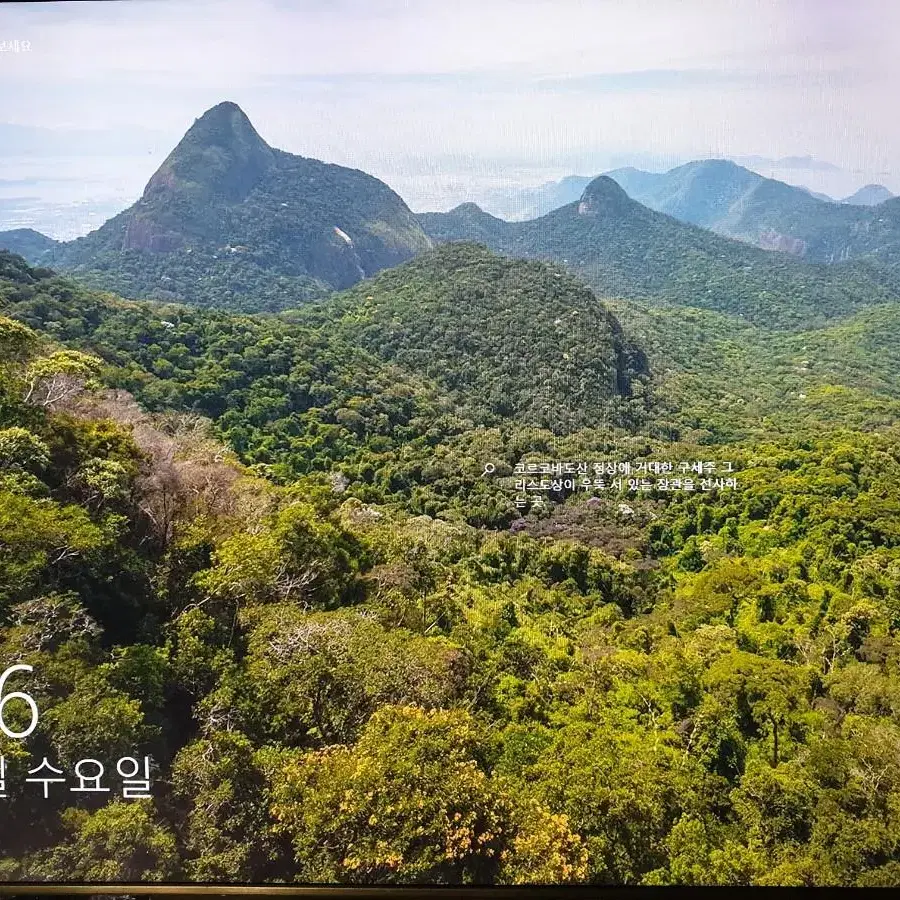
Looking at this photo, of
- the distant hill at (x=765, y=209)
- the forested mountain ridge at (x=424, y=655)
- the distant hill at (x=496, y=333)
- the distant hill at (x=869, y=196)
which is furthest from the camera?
the distant hill at (x=496, y=333)

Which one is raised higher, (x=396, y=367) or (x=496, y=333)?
(x=496, y=333)

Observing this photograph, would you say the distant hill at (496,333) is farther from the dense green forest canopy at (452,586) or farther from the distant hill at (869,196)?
the distant hill at (869,196)

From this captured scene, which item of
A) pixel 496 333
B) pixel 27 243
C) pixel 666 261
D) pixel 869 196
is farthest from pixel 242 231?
pixel 869 196

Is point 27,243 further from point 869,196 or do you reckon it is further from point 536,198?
point 869,196

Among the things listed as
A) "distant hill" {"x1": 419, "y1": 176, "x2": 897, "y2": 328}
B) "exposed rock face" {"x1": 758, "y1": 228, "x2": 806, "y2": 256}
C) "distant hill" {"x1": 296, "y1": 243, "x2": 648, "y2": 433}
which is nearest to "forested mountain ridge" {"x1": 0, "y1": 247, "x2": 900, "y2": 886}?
"distant hill" {"x1": 296, "y1": 243, "x2": 648, "y2": 433}

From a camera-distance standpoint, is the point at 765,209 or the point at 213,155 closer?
the point at 213,155

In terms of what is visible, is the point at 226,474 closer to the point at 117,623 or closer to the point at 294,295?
the point at 117,623

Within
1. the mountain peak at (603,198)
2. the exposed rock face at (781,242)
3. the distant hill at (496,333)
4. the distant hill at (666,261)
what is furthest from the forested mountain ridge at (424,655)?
the exposed rock face at (781,242)

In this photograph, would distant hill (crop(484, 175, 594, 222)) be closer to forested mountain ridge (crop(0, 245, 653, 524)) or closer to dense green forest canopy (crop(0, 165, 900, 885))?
dense green forest canopy (crop(0, 165, 900, 885))
